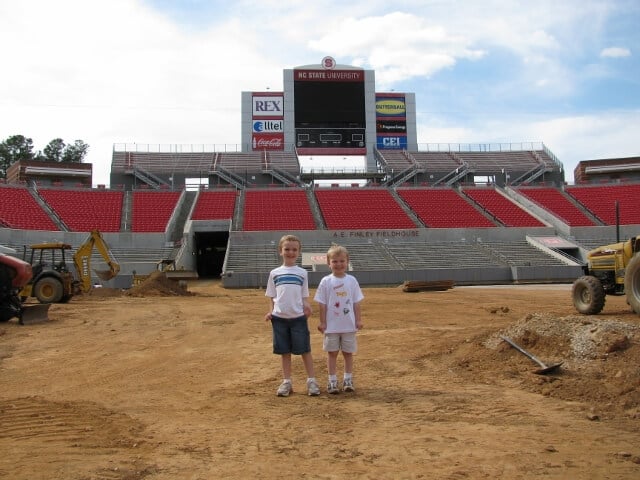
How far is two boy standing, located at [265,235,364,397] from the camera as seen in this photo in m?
5.77

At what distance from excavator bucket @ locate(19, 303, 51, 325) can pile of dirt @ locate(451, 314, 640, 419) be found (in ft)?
33.8

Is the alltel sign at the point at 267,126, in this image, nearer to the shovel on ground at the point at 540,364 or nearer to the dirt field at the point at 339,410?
the dirt field at the point at 339,410

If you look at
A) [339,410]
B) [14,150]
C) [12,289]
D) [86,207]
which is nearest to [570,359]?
[339,410]

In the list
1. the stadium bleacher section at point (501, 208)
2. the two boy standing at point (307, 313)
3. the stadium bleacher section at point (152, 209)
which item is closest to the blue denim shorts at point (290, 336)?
the two boy standing at point (307, 313)

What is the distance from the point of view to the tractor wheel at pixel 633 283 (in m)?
10.5

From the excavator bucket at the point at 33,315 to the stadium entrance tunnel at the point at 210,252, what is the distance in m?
26.6

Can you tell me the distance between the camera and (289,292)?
5.77m

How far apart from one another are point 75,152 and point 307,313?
86.6 metres

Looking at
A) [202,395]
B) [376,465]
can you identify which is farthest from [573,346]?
[202,395]

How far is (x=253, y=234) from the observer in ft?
118

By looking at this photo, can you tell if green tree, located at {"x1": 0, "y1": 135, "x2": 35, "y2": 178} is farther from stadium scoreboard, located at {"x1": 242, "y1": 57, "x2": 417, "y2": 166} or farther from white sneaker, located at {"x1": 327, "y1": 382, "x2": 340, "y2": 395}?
white sneaker, located at {"x1": 327, "y1": 382, "x2": 340, "y2": 395}

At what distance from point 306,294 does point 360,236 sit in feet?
104

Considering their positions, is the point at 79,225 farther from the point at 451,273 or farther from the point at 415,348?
the point at 415,348

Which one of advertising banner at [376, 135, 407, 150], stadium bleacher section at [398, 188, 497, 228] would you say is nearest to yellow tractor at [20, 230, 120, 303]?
stadium bleacher section at [398, 188, 497, 228]
